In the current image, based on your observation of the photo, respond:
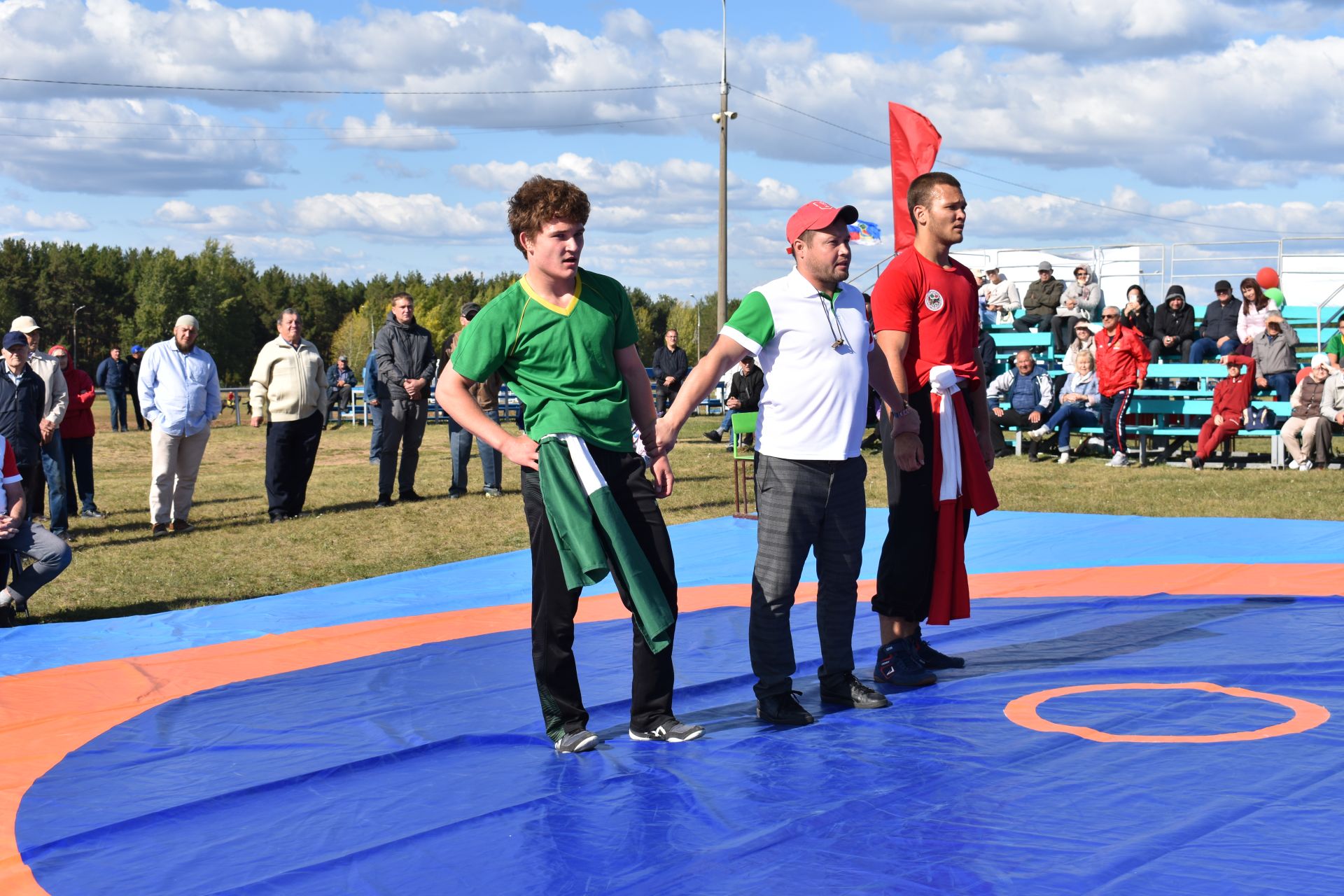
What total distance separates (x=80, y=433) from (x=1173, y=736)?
1024cm

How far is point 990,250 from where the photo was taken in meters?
23.1

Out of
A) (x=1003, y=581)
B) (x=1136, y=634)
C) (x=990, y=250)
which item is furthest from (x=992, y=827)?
(x=990, y=250)

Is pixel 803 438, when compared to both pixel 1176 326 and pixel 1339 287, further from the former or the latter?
pixel 1339 287

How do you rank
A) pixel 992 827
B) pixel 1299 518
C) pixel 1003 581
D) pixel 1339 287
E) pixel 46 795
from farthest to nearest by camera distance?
pixel 1339 287 → pixel 1299 518 → pixel 1003 581 → pixel 46 795 → pixel 992 827

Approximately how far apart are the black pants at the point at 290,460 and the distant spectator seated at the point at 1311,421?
32.5 feet

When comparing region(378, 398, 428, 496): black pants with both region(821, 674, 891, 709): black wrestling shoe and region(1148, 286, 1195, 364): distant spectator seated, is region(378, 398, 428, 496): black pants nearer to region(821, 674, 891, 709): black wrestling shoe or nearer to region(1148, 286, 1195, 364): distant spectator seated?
A: region(821, 674, 891, 709): black wrestling shoe

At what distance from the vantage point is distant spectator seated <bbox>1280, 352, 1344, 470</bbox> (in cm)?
1339

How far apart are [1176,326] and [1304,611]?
38.1 feet

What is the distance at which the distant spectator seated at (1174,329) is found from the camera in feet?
53.8

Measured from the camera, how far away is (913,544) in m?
4.76

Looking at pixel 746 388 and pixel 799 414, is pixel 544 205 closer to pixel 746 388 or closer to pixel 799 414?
pixel 799 414

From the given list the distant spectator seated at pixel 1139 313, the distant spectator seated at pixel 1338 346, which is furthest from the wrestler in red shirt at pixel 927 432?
the distant spectator seated at pixel 1139 313

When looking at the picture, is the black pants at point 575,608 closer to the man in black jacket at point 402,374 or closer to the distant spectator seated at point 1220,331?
the man in black jacket at point 402,374

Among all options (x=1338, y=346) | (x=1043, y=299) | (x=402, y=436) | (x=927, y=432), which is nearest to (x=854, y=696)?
(x=927, y=432)
